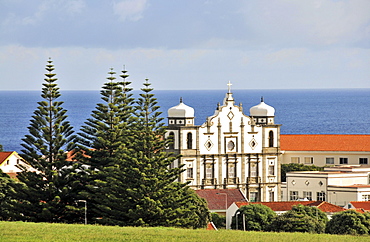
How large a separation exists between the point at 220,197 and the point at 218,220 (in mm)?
4725

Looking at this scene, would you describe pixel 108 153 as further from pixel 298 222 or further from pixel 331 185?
pixel 331 185

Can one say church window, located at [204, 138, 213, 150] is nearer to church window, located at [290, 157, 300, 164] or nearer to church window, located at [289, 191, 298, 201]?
church window, located at [289, 191, 298, 201]

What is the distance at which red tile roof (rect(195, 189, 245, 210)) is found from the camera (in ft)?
197

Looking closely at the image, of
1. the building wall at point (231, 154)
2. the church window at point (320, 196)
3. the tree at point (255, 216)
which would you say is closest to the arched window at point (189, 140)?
the building wall at point (231, 154)

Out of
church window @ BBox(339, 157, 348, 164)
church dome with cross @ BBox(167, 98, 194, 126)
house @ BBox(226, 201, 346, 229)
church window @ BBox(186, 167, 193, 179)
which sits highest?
church dome with cross @ BBox(167, 98, 194, 126)

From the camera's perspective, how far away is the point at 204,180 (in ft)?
214

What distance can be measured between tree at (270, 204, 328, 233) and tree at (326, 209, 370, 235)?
53 centimetres

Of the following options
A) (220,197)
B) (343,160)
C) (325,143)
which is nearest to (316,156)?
(325,143)

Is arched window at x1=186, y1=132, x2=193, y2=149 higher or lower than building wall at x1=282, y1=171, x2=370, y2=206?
higher

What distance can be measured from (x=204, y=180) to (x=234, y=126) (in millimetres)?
4289

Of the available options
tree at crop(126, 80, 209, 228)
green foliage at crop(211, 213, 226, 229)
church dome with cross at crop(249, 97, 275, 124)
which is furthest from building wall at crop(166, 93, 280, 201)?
tree at crop(126, 80, 209, 228)

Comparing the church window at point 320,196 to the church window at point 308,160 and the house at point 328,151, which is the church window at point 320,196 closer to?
the house at point 328,151

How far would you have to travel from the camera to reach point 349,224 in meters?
49.3

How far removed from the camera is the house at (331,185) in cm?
6412
